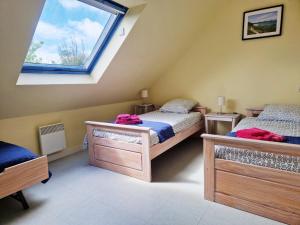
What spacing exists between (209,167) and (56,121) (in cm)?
235

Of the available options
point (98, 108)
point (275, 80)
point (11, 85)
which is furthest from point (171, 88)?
point (11, 85)

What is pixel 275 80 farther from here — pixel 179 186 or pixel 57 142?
pixel 57 142

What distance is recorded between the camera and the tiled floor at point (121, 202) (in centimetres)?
175

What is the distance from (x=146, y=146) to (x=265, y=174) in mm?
1184

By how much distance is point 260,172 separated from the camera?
1682 millimetres

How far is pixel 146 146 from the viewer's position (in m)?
2.34

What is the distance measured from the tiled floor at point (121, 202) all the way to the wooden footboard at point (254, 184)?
9cm

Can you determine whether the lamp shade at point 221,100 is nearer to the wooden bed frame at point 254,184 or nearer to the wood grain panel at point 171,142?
the wood grain panel at point 171,142

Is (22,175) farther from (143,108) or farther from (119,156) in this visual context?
(143,108)

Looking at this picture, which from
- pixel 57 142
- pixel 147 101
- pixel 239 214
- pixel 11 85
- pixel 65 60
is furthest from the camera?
pixel 147 101

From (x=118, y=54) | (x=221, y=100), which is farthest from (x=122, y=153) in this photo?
(x=221, y=100)

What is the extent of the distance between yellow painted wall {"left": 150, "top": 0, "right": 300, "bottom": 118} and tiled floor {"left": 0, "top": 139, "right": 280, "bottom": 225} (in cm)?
165

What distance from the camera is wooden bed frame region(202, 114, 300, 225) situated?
1.59 metres

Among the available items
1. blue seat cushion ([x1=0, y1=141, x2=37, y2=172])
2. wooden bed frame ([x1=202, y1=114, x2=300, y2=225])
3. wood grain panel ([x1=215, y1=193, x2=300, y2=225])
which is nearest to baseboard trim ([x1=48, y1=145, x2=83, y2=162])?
blue seat cushion ([x1=0, y1=141, x2=37, y2=172])
